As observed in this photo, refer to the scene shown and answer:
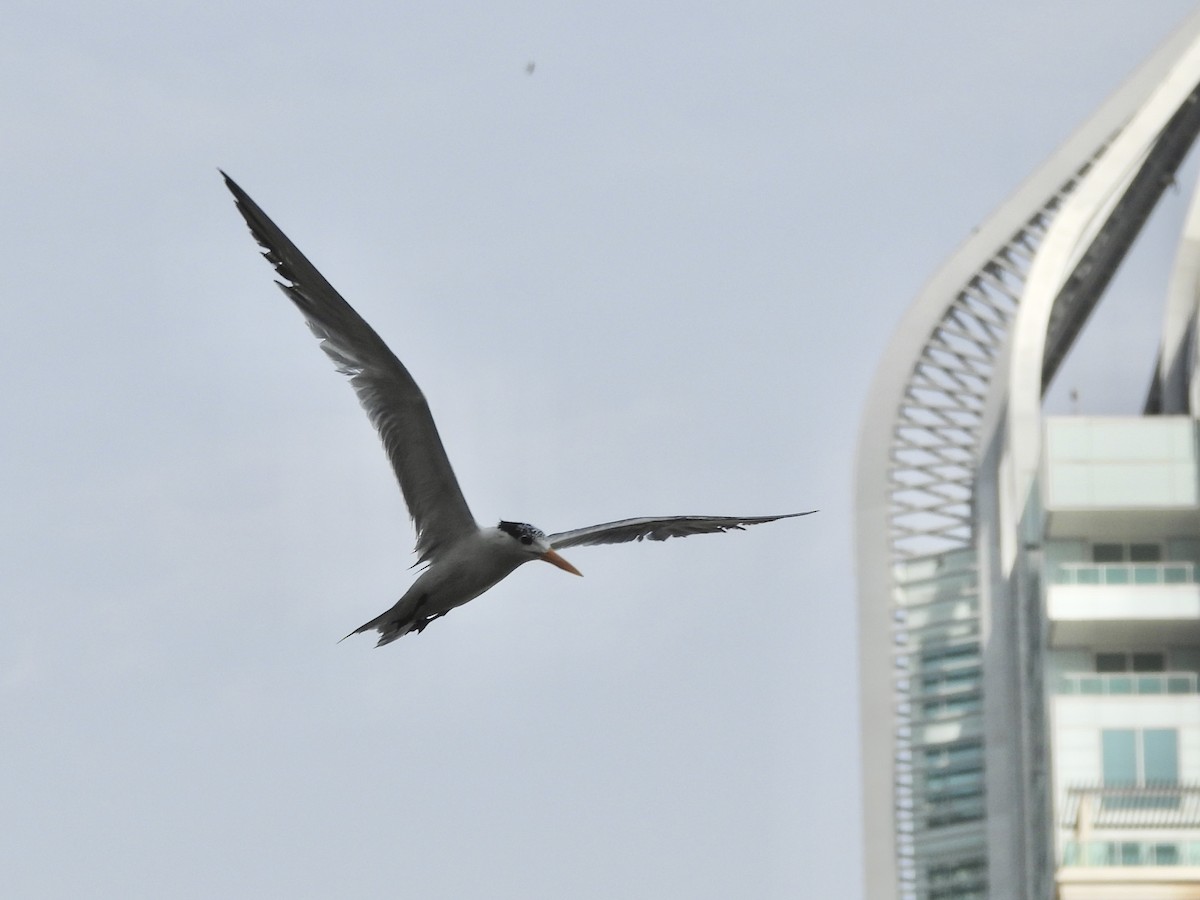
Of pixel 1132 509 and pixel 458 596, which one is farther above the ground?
pixel 1132 509

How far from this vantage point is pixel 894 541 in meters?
105

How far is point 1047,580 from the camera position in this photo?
85.8 metres

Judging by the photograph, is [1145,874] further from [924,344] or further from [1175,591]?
[924,344]

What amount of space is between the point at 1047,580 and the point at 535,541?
58326mm

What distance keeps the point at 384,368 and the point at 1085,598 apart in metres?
57.8

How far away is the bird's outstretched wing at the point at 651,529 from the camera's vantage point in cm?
3120

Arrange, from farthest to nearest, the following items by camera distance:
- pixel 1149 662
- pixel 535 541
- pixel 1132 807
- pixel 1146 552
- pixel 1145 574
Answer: pixel 1146 552
pixel 1149 662
pixel 1145 574
pixel 1132 807
pixel 535 541

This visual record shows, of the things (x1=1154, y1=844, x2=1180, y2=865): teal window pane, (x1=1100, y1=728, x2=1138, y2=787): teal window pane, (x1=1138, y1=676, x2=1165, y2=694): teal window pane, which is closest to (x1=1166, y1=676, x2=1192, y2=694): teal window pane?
(x1=1138, y1=676, x2=1165, y2=694): teal window pane

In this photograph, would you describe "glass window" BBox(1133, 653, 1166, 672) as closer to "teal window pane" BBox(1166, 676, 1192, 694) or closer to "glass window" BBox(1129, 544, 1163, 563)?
"glass window" BBox(1129, 544, 1163, 563)

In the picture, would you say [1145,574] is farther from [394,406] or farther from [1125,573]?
[394,406]

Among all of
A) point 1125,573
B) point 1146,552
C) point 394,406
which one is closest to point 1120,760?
point 1125,573

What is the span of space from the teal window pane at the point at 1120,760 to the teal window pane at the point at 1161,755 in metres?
0.21

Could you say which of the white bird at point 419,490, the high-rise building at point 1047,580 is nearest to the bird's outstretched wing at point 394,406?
the white bird at point 419,490

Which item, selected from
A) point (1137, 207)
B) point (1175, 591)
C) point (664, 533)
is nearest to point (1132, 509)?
A: point (1175, 591)
